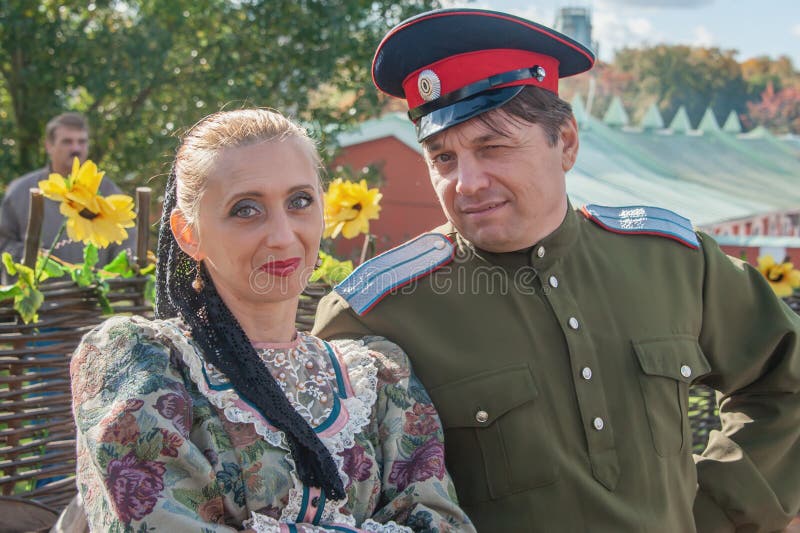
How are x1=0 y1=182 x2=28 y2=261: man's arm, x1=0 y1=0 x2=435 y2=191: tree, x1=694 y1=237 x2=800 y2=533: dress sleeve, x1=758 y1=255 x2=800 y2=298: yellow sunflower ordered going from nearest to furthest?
x1=694 y1=237 x2=800 y2=533: dress sleeve
x1=758 y1=255 x2=800 y2=298: yellow sunflower
x1=0 y1=182 x2=28 y2=261: man's arm
x1=0 y1=0 x2=435 y2=191: tree

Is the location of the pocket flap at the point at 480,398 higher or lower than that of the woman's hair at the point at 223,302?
lower

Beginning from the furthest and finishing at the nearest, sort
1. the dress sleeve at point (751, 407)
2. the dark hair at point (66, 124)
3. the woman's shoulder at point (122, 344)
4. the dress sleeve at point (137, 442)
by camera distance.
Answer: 1. the dark hair at point (66, 124)
2. the dress sleeve at point (751, 407)
3. the woman's shoulder at point (122, 344)
4. the dress sleeve at point (137, 442)

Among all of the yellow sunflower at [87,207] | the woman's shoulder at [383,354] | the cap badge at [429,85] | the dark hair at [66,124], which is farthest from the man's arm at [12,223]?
the woman's shoulder at [383,354]

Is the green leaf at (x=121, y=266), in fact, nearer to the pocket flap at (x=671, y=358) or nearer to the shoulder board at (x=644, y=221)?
the shoulder board at (x=644, y=221)

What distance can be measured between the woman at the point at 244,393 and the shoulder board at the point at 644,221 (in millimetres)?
847

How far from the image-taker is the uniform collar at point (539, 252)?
2.34 metres

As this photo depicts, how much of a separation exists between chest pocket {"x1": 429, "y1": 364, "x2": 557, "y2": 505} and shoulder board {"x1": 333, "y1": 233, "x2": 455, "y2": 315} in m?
0.29

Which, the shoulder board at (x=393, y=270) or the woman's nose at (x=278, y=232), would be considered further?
the shoulder board at (x=393, y=270)

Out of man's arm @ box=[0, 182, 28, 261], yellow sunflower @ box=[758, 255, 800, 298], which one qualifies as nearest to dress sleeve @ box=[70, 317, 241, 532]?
yellow sunflower @ box=[758, 255, 800, 298]

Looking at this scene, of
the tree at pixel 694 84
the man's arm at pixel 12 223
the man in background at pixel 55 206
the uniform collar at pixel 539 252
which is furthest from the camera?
the tree at pixel 694 84

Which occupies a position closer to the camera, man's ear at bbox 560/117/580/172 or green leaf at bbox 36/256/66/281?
man's ear at bbox 560/117/580/172

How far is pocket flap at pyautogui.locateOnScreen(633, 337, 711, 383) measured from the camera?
2252 millimetres

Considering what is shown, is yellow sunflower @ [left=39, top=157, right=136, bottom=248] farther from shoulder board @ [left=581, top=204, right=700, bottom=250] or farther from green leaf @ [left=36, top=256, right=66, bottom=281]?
shoulder board @ [left=581, top=204, right=700, bottom=250]

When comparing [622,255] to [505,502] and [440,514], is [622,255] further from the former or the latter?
[440,514]
